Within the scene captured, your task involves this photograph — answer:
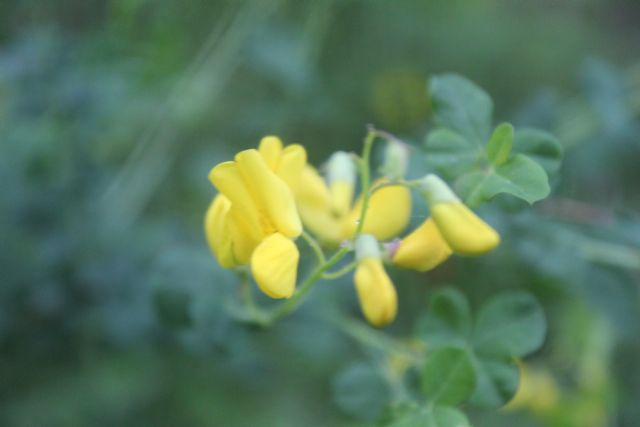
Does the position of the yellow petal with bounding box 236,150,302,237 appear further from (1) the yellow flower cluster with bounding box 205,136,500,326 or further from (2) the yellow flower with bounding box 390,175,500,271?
(2) the yellow flower with bounding box 390,175,500,271

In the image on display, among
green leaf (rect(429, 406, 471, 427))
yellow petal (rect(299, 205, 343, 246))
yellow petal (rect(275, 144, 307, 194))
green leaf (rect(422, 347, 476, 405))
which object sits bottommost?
green leaf (rect(429, 406, 471, 427))

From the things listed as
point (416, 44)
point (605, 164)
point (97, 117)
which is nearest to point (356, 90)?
point (416, 44)

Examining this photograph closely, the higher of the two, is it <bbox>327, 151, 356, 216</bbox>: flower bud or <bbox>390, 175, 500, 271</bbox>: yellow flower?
<bbox>327, 151, 356, 216</bbox>: flower bud

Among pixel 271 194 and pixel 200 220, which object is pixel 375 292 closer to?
pixel 271 194

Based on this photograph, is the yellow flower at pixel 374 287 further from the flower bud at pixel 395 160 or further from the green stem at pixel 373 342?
the green stem at pixel 373 342

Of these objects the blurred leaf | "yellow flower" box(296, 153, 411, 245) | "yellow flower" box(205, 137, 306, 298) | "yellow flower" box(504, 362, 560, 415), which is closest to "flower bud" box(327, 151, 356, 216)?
"yellow flower" box(296, 153, 411, 245)

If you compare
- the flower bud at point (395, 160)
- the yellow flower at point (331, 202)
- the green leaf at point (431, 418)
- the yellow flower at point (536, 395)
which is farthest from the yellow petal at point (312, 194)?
the yellow flower at point (536, 395)

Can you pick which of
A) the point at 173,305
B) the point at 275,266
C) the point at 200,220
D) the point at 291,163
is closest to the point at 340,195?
the point at 291,163
